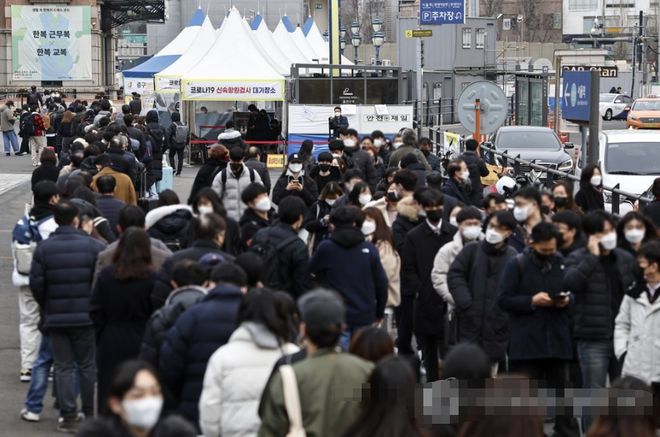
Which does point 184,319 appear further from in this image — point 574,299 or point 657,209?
point 657,209

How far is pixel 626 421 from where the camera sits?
5.55 m

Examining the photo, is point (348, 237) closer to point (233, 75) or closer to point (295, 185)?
point (295, 185)

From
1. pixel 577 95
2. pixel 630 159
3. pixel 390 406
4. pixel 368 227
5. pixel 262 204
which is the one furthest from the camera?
pixel 630 159

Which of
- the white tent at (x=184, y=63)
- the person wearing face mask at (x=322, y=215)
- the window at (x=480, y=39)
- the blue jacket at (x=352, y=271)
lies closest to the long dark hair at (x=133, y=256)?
the blue jacket at (x=352, y=271)

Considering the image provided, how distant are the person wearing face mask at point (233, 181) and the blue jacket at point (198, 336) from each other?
723cm

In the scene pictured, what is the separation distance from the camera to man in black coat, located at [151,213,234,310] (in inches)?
363

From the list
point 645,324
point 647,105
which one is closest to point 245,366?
point 645,324

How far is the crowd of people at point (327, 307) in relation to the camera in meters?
5.84

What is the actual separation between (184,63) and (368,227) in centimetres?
2775

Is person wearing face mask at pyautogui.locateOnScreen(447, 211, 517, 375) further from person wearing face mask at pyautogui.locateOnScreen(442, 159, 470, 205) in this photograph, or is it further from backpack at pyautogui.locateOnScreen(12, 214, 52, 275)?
person wearing face mask at pyautogui.locateOnScreen(442, 159, 470, 205)

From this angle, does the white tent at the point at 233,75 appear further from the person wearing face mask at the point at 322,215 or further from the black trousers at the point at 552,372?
the black trousers at the point at 552,372

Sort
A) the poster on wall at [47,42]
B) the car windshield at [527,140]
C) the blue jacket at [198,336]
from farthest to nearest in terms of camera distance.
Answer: the poster on wall at [47,42], the car windshield at [527,140], the blue jacket at [198,336]

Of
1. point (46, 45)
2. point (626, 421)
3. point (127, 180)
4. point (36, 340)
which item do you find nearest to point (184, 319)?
point (626, 421)

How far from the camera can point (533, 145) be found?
30531 millimetres
